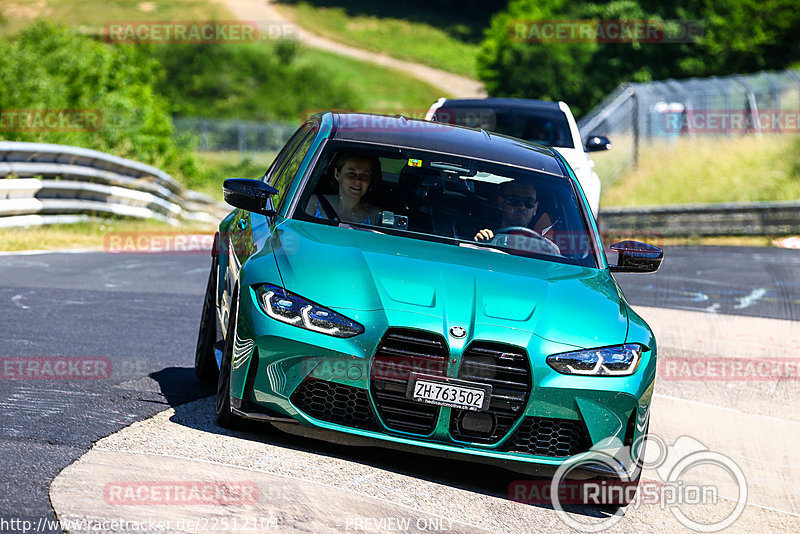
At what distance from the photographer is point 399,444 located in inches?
211

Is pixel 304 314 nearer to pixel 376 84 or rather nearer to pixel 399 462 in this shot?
pixel 399 462

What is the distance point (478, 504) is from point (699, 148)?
2605 cm

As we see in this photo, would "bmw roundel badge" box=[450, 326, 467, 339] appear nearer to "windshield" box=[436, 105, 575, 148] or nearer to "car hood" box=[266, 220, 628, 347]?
"car hood" box=[266, 220, 628, 347]

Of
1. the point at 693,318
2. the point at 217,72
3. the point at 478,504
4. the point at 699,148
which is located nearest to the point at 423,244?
the point at 478,504

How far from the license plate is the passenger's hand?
1.39m

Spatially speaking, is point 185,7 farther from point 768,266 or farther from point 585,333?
point 585,333

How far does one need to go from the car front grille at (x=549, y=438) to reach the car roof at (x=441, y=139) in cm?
189

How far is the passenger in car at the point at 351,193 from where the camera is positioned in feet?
21.4

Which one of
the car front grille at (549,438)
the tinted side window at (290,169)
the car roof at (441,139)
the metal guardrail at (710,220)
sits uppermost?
the car roof at (441,139)

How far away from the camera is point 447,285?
5.56 m

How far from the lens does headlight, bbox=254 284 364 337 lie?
530 centimetres
